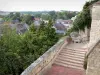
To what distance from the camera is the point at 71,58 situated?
925cm

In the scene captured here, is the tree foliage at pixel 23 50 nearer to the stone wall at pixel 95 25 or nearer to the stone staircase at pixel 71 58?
the stone staircase at pixel 71 58

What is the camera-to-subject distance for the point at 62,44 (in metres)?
10.2

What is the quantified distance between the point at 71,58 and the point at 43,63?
234 cm

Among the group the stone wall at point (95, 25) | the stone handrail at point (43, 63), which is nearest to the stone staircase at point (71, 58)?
the stone handrail at point (43, 63)

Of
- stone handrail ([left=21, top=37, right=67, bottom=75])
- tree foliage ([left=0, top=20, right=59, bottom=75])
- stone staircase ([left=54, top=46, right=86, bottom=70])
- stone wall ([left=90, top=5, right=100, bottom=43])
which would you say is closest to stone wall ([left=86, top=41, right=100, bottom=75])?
stone handrail ([left=21, top=37, right=67, bottom=75])

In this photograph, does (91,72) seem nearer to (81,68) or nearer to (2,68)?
(81,68)

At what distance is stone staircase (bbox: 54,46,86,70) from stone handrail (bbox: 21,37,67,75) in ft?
1.12

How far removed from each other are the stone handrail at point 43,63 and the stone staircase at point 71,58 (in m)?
0.34

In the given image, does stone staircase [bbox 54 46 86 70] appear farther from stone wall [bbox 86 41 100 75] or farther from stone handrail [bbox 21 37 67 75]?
stone wall [bbox 86 41 100 75]

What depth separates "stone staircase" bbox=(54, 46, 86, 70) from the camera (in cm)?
875

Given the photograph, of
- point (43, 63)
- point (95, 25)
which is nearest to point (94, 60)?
point (43, 63)

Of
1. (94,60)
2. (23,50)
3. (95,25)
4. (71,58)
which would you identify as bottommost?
(23,50)

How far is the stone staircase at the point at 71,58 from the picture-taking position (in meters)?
8.75

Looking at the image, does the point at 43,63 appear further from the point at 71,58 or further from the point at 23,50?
the point at 23,50
